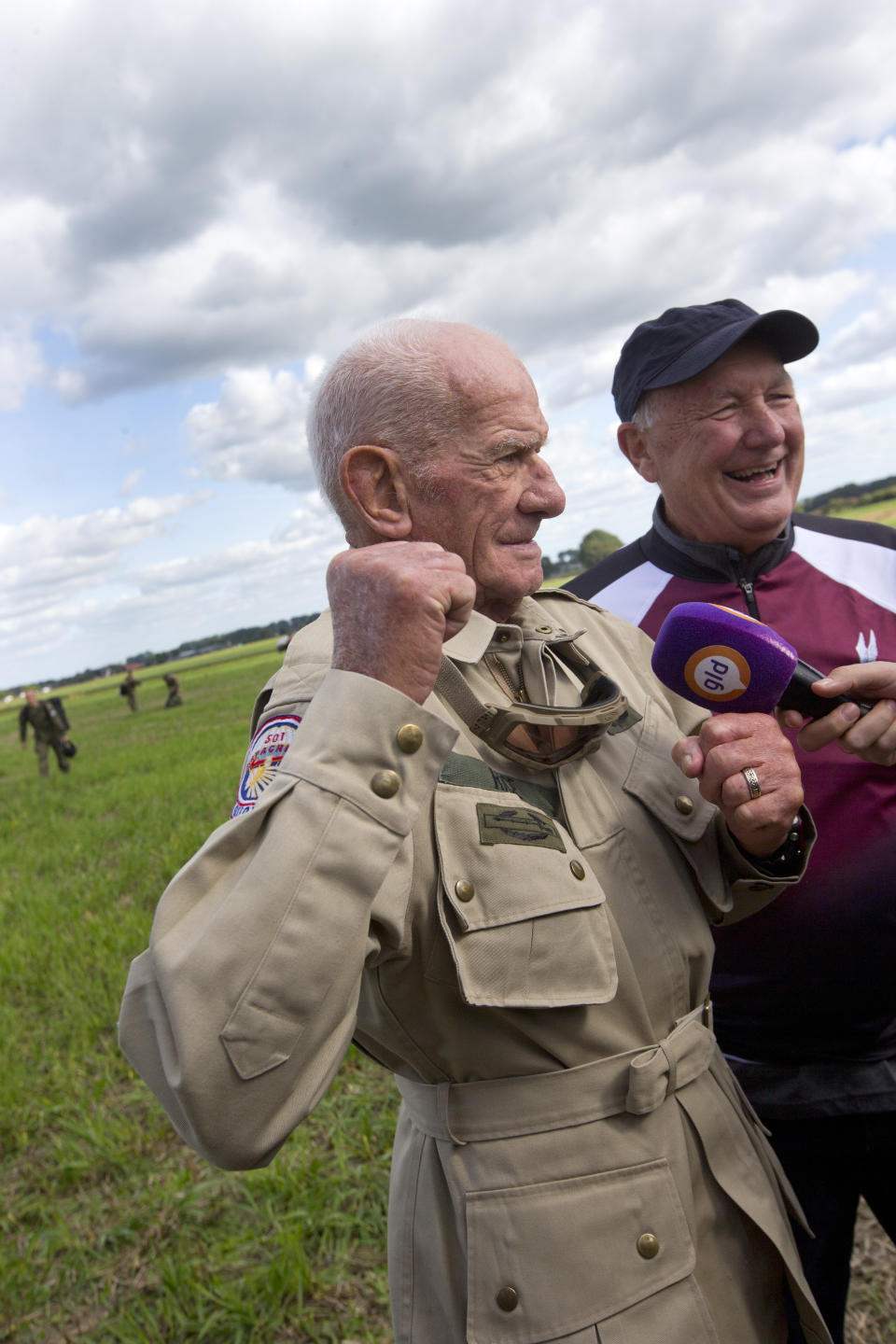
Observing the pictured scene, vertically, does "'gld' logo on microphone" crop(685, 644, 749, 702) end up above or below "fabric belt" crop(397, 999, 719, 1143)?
above

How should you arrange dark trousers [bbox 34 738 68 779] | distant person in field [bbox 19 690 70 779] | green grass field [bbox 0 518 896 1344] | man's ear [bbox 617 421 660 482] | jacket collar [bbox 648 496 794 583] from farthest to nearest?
1. dark trousers [bbox 34 738 68 779]
2. distant person in field [bbox 19 690 70 779]
3. green grass field [bbox 0 518 896 1344]
4. man's ear [bbox 617 421 660 482]
5. jacket collar [bbox 648 496 794 583]

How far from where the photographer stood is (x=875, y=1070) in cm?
224

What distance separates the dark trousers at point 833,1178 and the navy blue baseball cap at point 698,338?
79.5 inches

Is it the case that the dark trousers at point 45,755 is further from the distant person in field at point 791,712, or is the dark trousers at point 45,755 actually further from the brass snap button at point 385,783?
the brass snap button at point 385,783

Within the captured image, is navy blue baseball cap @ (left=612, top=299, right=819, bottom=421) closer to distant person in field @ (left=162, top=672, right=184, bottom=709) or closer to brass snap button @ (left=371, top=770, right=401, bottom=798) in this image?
brass snap button @ (left=371, top=770, right=401, bottom=798)

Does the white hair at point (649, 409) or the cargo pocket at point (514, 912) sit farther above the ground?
the white hair at point (649, 409)

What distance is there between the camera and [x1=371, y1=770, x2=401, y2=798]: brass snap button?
1220 mm

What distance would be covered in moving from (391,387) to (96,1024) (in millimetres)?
4872

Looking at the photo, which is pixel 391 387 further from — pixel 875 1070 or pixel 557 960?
pixel 875 1070

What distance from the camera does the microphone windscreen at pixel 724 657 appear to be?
1647 millimetres

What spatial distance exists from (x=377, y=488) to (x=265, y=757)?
614mm

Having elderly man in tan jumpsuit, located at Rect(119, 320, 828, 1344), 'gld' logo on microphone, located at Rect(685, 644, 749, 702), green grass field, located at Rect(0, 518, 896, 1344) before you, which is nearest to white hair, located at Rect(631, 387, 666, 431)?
elderly man in tan jumpsuit, located at Rect(119, 320, 828, 1344)

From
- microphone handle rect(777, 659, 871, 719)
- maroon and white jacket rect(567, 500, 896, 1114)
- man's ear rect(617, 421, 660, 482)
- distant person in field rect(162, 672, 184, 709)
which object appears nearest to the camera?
microphone handle rect(777, 659, 871, 719)

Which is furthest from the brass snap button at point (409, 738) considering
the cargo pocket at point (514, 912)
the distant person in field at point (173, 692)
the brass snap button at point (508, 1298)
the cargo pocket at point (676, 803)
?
the distant person in field at point (173, 692)
